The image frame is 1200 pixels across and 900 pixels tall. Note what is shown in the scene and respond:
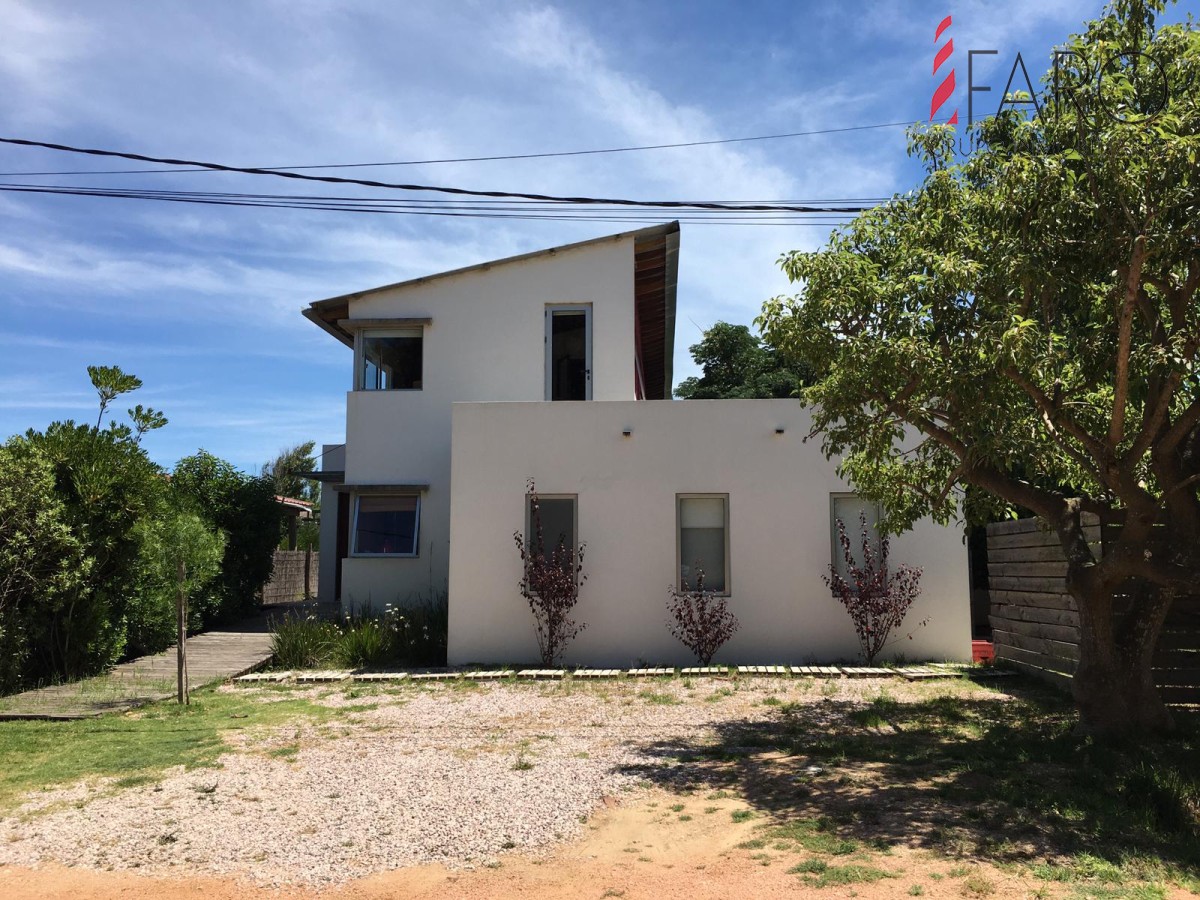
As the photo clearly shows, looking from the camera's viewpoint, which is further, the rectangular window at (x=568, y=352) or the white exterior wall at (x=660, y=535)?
the rectangular window at (x=568, y=352)

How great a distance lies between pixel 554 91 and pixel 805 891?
35.6ft

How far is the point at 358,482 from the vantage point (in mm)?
15359

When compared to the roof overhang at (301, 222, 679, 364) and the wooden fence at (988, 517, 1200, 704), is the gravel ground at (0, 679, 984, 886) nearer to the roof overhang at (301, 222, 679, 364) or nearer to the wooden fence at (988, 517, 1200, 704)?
the wooden fence at (988, 517, 1200, 704)

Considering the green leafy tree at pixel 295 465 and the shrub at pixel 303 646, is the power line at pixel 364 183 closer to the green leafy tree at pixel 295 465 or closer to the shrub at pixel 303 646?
the shrub at pixel 303 646

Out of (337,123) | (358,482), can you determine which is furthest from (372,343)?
(337,123)

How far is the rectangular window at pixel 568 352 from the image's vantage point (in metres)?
15.5

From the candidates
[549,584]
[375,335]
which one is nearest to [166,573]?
[549,584]

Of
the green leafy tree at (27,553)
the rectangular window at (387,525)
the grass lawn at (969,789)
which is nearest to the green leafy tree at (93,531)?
the green leafy tree at (27,553)

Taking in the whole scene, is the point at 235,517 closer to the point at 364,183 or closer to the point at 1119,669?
the point at 364,183

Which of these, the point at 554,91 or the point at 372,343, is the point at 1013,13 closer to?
the point at 554,91

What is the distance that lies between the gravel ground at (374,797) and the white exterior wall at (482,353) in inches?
264

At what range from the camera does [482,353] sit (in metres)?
15.6

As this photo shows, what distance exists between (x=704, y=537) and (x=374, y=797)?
7188 mm

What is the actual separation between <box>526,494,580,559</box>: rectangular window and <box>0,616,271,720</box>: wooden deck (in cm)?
426
